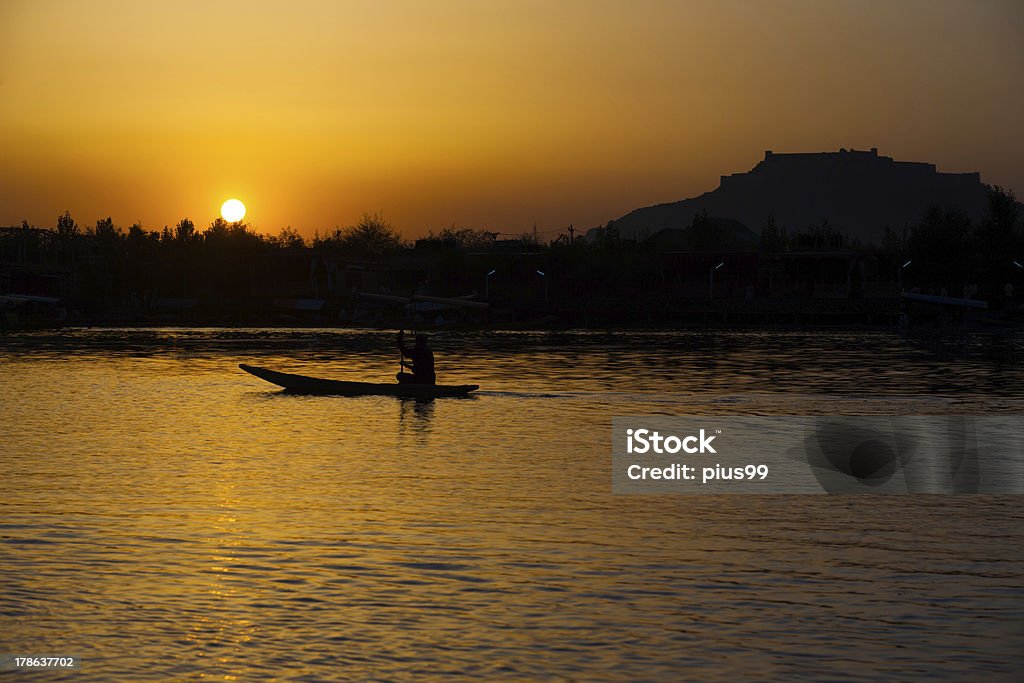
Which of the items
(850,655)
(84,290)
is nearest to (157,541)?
(850,655)

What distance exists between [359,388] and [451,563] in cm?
2401

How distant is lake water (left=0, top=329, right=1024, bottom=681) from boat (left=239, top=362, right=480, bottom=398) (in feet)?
8.94

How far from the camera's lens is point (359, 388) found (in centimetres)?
3888

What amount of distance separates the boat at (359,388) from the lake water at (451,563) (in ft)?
8.94

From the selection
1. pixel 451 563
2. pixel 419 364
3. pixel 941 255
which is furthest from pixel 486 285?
pixel 451 563

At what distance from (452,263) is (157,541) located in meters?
102

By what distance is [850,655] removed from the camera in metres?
11.4

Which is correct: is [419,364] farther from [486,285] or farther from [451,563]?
[486,285]

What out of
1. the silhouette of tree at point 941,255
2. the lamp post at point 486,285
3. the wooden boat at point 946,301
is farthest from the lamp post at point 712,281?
the lamp post at point 486,285

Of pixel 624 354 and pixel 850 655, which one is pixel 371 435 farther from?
pixel 624 354

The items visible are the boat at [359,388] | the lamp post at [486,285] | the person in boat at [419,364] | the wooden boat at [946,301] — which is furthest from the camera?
the lamp post at [486,285]

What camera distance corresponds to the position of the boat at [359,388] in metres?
37.7

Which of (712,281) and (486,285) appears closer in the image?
(712,281)

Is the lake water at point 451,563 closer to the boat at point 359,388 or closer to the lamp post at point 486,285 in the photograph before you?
the boat at point 359,388
